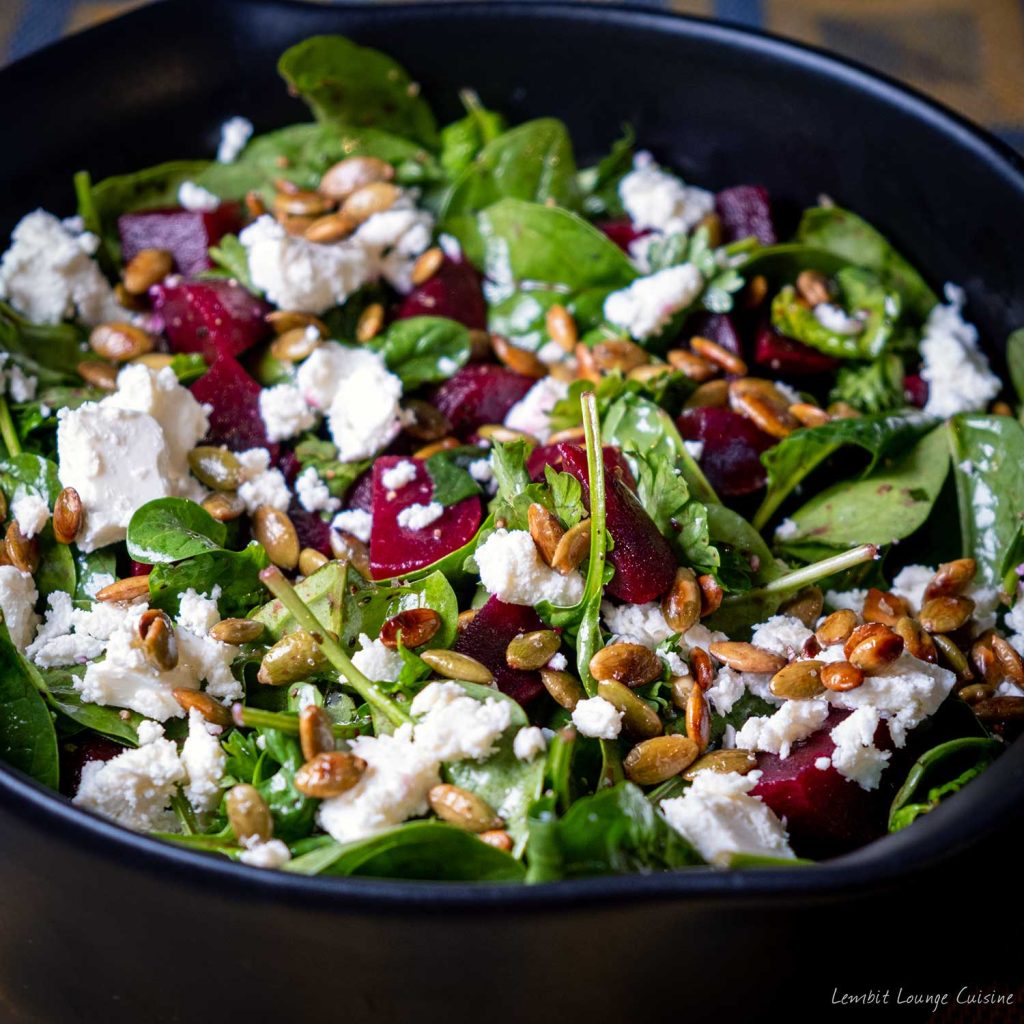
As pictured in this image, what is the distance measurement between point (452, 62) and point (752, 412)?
3.24 feet

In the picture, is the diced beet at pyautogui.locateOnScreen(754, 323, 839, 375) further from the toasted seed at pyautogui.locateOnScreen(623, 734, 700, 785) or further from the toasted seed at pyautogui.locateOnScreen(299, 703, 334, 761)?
the toasted seed at pyautogui.locateOnScreen(299, 703, 334, 761)

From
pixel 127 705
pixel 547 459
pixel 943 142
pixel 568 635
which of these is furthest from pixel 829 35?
pixel 127 705

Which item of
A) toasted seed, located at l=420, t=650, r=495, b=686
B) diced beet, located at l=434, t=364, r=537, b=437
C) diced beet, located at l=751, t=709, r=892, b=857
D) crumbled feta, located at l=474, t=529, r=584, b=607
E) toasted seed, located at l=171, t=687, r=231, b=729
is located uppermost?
diced beet, located at l=434, t=364, r=537, b=437

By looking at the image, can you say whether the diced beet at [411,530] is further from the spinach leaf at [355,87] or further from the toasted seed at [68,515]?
the spinach leaf at [355,87]

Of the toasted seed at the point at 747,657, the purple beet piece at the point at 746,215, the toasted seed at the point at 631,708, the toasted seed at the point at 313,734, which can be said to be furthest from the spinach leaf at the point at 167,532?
the purple beet piece at the point at 746,215

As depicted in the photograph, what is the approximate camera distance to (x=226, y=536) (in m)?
1.83

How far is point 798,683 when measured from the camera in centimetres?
163

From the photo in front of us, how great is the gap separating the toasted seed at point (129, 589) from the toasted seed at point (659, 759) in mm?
705

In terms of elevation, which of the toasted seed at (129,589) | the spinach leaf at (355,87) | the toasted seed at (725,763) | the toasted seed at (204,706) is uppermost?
the spinach leaf at (355,87)

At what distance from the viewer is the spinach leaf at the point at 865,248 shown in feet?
7.50

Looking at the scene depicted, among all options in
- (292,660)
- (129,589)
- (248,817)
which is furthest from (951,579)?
(129,589)

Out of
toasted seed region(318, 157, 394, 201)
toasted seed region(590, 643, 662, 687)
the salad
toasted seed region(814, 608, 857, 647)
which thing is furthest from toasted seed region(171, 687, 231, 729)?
toasted seed region(318, 157, 394, 201)

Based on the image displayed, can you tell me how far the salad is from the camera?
4.98 ft

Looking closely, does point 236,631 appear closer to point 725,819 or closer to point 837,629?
point 725,819
